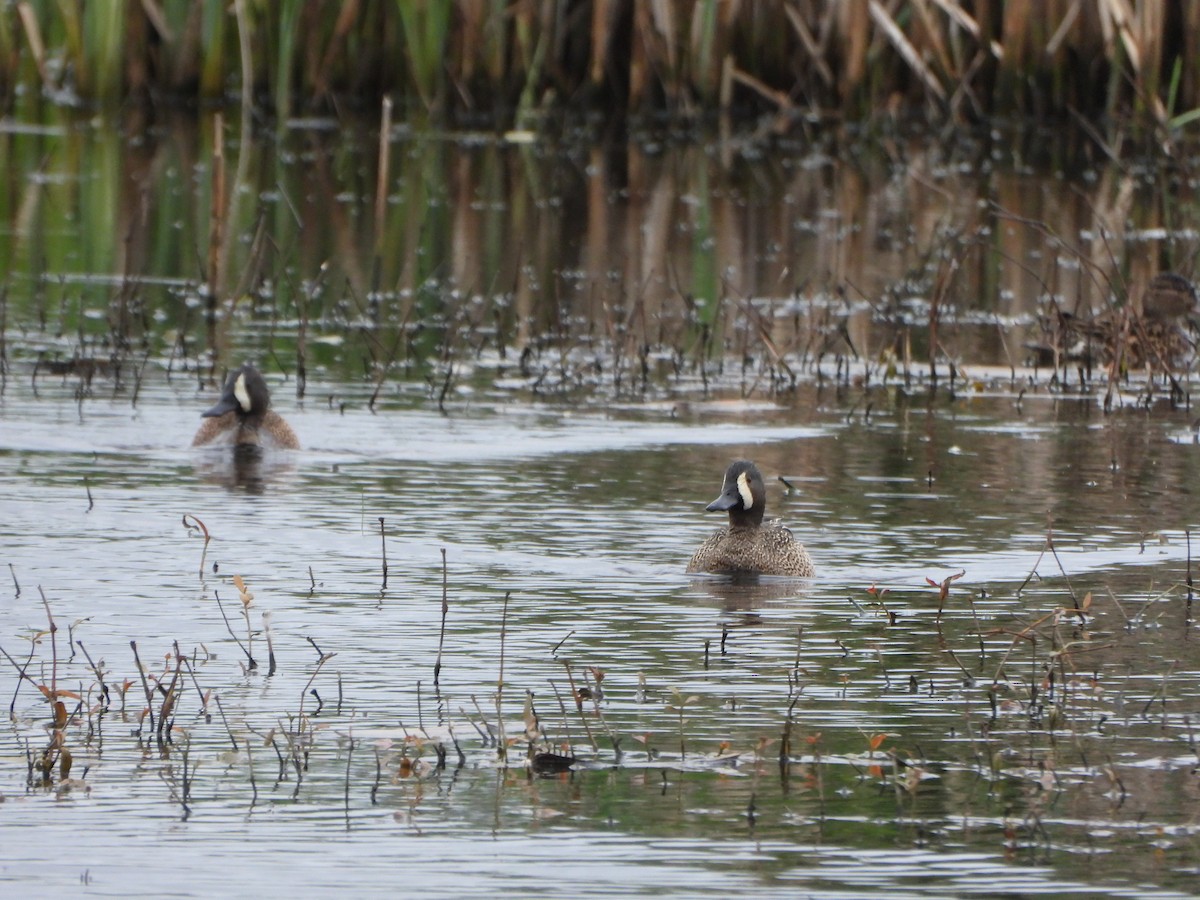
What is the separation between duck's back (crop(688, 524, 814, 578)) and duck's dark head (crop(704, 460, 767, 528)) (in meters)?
0.08

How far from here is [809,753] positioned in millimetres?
6867

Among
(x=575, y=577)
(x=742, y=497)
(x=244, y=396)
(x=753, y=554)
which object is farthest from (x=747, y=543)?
(x=244, y=396)

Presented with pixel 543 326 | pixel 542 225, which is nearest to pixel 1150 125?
pixel 542 225

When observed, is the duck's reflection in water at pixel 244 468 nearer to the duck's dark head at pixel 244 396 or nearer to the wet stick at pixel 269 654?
the duck's dark head at pixel 244 396

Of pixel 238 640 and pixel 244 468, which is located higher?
pixel 244 468

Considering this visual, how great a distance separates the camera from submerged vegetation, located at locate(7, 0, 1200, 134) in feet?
81.5

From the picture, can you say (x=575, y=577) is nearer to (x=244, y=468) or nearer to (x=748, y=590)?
(x=748, y=590)

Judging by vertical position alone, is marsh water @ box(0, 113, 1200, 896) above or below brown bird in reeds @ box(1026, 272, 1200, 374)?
below

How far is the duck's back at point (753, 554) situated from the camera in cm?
966

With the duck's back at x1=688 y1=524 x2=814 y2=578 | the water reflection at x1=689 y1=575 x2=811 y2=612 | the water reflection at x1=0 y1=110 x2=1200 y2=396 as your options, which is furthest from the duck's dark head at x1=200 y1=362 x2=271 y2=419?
the water reflection at x1=689 y1=575 x2=811 y2=612

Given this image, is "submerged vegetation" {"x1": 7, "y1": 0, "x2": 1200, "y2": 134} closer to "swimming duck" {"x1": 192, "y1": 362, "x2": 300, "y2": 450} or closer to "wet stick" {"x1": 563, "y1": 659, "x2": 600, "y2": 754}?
"swimming duck" {"x1": 192, "y1": 362, "x2": 300, "y2": 450}

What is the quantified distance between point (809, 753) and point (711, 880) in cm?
109

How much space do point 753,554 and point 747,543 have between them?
82 millimetres

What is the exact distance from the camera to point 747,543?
32.1ft
